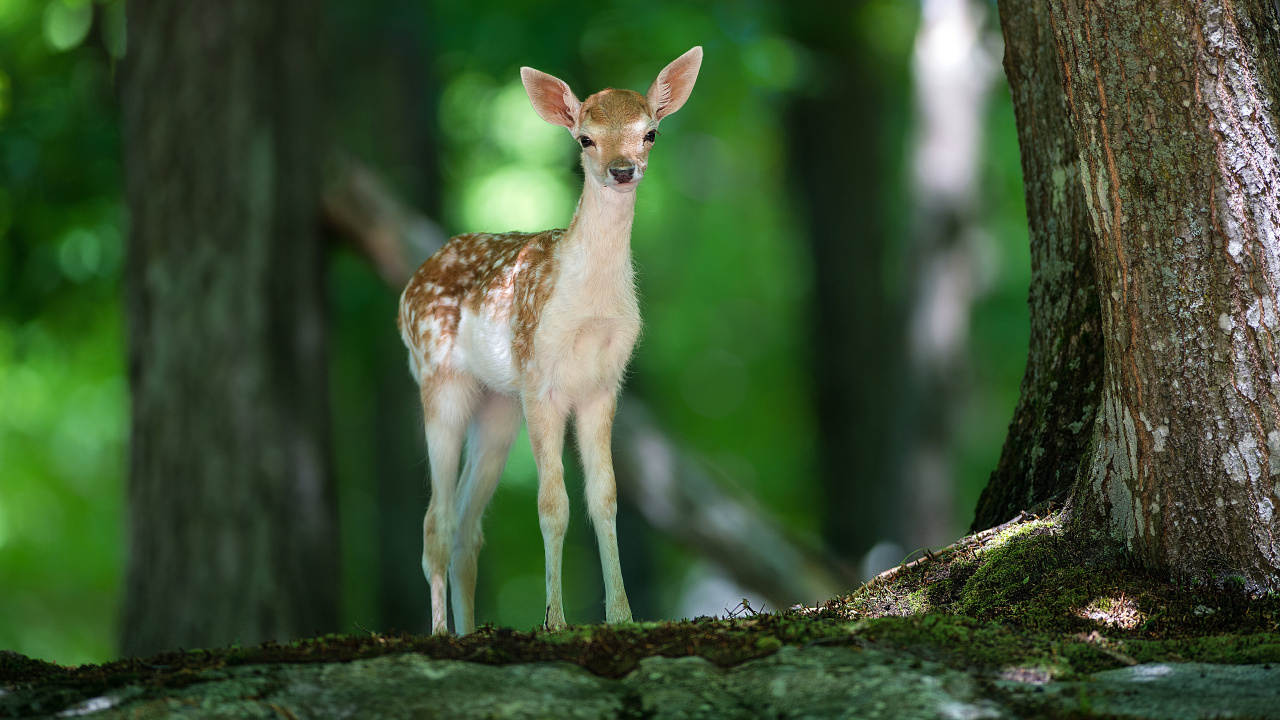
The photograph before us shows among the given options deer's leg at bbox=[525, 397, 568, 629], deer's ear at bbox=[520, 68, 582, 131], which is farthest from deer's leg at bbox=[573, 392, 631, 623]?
deer's ear at bbox=[520, 68, 582, 131]

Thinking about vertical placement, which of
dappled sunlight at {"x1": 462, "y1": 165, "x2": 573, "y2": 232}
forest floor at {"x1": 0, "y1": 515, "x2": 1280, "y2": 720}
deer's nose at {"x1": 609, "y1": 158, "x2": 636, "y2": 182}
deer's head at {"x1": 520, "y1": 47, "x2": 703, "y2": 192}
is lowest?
forest floor at {"x1": 0, "y1": 515, "x2": 1280, "y2": 720}

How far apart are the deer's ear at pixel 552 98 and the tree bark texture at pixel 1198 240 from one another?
224 cm

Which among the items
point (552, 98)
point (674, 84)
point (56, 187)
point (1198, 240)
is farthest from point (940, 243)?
point (56, 187)

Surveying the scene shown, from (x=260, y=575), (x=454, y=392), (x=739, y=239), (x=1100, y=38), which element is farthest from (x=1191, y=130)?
(x=739, y=239)

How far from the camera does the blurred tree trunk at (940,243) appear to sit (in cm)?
1060

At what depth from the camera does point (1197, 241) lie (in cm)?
391

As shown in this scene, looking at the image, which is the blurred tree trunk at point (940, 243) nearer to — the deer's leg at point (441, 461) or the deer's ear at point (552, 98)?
the deer's ear at point (552, 98)

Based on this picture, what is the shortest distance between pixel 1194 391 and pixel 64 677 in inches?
147

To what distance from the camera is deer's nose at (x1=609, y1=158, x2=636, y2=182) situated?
15.9 ft

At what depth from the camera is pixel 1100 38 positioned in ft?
13.0

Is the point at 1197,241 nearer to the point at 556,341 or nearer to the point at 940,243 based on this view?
the point at 556,341

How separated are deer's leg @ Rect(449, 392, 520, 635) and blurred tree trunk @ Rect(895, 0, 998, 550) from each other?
594cm

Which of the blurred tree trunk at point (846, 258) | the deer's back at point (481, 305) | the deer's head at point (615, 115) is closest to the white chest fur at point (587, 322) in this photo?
the deer's back at point (481, 305)

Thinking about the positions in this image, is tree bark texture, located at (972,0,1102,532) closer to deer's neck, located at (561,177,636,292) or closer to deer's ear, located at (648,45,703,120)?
deer's ear, located at (648,45,703,120)
